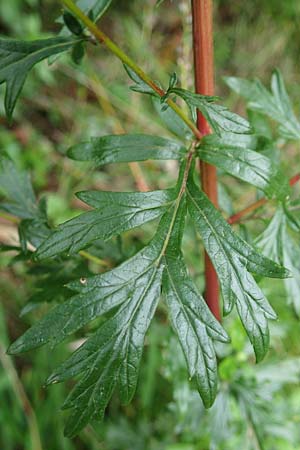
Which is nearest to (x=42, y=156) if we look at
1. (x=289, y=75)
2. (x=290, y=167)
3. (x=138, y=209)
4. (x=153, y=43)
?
(x=153, y=43)

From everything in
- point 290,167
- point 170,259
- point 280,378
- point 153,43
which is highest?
point 153,43

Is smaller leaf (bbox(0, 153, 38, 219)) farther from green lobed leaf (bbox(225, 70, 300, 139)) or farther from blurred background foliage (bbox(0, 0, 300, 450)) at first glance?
green lobed leaf (bbox(225, 70, 300, 139))

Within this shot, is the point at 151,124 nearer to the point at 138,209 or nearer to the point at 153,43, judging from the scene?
the point at 153,43

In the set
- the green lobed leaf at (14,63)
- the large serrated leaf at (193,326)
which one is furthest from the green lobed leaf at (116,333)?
the green lobed leaf at (14,63)

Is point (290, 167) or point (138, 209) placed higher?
point (138, 209)

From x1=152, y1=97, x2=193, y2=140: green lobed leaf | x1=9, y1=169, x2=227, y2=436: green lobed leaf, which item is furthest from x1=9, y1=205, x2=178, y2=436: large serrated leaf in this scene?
x1=152, y1=97, x2=193, y2=140: green lobed leaf

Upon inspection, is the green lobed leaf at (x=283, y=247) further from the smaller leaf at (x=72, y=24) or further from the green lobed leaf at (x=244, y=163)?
the smaller leaf at (x=72, y=24)
